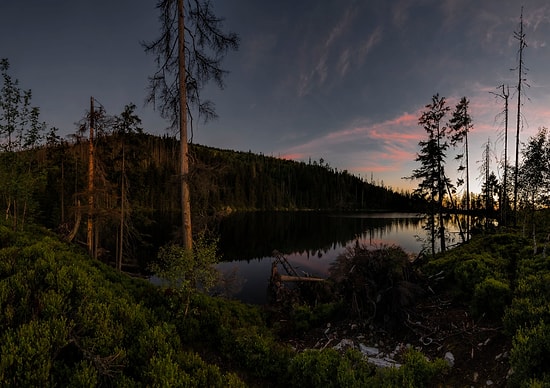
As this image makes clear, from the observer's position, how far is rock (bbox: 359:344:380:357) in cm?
765

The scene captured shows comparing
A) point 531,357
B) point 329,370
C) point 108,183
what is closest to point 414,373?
point 329,370

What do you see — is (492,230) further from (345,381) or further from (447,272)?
(345,381)

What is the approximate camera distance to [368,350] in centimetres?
787

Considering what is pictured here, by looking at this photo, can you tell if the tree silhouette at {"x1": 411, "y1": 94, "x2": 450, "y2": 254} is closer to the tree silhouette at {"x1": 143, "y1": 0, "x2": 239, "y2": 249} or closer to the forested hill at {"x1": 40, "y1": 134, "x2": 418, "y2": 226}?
the forested hill at {"x1": 40, "y1": 134, "x2": 418, "y2": 226}

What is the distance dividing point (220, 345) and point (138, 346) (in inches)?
114

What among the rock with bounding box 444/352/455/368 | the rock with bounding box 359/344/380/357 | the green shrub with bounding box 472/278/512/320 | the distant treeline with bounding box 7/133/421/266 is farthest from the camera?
the distant treeline with bounding box 7/133/421/266

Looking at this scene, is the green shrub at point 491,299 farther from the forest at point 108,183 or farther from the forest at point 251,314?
the forest at point 108,183

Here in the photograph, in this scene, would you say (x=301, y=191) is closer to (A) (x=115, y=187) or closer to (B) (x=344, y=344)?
(A) (x=115, y=187)

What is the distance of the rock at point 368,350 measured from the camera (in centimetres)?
765

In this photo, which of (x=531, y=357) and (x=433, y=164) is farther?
(x=433, y=164)

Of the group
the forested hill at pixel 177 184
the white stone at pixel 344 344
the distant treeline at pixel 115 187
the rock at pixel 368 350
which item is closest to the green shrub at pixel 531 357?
the rock at pixel 368 350

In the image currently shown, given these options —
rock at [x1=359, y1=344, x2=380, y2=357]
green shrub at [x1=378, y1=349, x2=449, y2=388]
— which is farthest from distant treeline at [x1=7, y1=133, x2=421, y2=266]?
green shrub at [x1=378, y1=349, x2=449, y2=388]

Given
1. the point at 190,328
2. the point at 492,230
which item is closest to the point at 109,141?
the point at 190,328

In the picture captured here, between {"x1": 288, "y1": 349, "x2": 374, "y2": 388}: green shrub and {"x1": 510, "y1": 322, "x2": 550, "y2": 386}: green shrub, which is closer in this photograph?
{"x1": 510, "y1": 322, "x2": 550, "y2": 386}: green shrub
